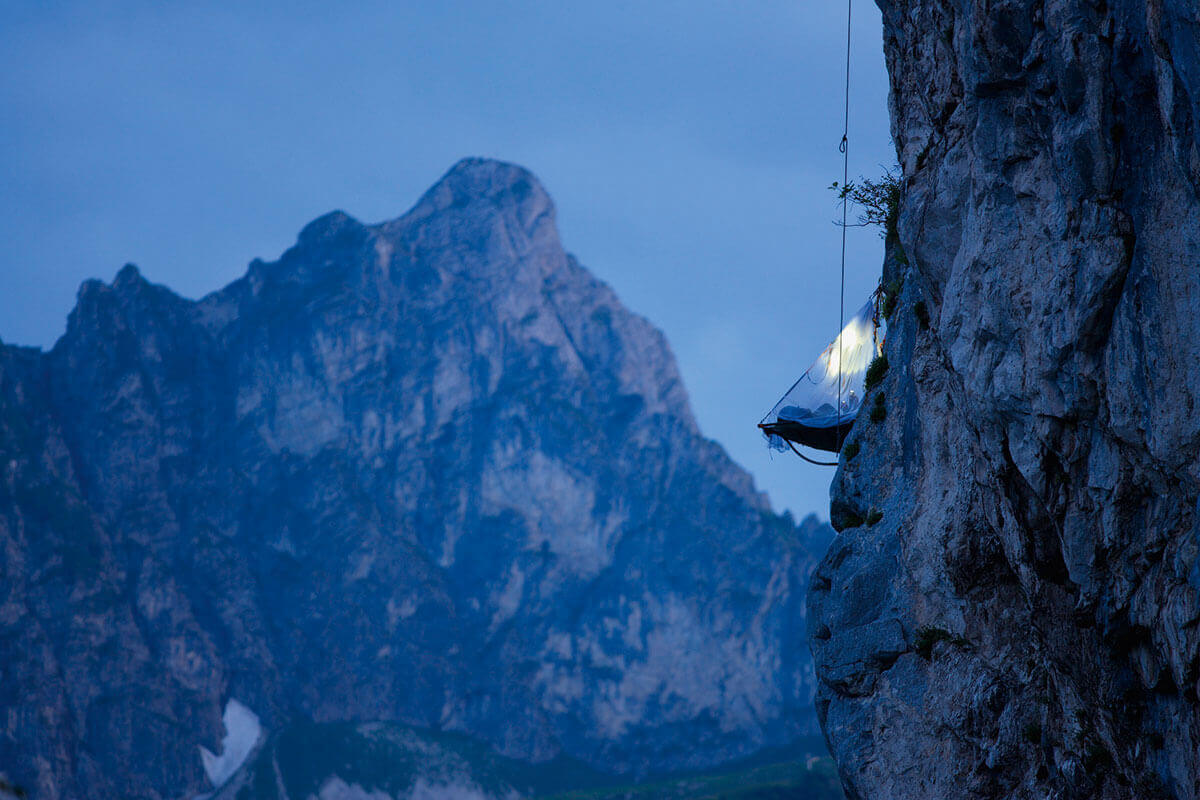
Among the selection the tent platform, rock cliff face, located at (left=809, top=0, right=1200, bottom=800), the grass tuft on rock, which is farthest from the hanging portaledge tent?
rock cliff face, located at (left=809, top=0, right=1200, bottom=800)

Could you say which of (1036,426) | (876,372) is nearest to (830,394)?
(876,372)

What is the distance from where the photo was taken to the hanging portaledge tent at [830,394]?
3750 cm

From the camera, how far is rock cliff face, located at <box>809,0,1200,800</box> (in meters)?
18.8

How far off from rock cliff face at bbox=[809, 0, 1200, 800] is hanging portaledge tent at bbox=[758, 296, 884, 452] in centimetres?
562

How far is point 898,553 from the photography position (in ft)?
98.4

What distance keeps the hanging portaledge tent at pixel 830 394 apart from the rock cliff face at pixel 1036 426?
562 cm

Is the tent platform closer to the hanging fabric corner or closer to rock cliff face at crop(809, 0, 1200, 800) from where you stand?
the hanging fabric corner

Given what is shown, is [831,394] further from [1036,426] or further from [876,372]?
[1036,426]

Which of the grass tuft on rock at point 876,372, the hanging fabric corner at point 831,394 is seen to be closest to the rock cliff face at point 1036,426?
the grass tuft on rock at point 876,372

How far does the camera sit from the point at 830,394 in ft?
126

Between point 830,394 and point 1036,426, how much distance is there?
16725 mm

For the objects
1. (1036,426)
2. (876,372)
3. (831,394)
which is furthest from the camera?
(831,394)

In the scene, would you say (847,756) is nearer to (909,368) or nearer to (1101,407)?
(909,368)

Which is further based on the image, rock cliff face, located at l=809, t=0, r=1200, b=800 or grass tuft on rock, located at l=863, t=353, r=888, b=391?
grass tuft on rock, located at l=863, t=353, r=888, b=391
